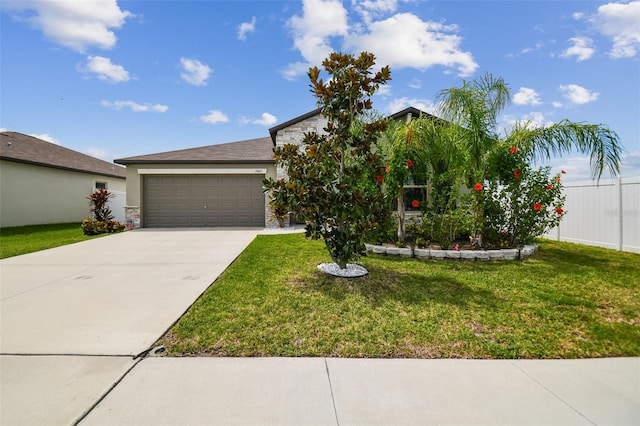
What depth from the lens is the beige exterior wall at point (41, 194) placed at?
1384 centimetres

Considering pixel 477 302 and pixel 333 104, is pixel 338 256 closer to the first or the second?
pixel 477 302

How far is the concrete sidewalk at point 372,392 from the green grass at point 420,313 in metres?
0.20

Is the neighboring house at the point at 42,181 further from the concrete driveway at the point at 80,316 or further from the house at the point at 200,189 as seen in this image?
the concrete driveway at the point at 80,316

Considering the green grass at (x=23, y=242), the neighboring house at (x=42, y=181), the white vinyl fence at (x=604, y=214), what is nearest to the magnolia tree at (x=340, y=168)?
the white vinyl fence at (x=604, y=214)

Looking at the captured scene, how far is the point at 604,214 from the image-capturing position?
8211mm

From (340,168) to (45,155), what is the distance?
19.3 meters

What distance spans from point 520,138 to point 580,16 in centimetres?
289

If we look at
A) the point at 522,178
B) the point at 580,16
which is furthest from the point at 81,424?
the point at 580,16

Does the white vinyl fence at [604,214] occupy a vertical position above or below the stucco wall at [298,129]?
below

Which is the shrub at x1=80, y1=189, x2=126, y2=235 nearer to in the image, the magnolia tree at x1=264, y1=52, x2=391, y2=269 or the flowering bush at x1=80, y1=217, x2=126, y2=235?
the flowering bush at x1=80, y1=217, x2=126, y2=235

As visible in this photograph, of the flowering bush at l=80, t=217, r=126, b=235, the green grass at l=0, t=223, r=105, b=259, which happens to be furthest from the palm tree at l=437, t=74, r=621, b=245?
the flowering bush at l=80, t=217, r=126, b=235

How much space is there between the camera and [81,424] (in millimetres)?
2016

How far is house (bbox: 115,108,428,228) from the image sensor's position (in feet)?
44.1

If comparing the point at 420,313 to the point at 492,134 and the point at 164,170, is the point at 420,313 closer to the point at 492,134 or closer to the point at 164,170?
the point at 492,134
